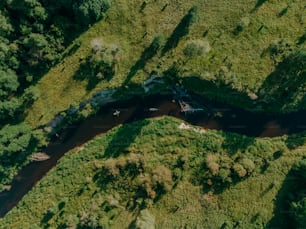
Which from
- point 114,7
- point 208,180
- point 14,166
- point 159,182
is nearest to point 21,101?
point 14,166

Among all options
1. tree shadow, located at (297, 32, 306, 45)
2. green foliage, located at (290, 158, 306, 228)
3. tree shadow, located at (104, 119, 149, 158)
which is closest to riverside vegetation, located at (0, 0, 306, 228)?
green foliage, located at (290, 158, 306, 228)

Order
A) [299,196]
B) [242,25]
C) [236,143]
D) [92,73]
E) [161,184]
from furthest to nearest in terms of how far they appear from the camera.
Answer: [236,143]
[92,73]
[161,184]
[242,25]
[299,196]

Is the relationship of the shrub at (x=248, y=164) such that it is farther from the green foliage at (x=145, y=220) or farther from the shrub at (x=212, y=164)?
the green foliage at (x=145, y=220)

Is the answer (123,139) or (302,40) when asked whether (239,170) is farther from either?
(302,40)

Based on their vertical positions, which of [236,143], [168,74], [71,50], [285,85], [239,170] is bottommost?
[239,170]

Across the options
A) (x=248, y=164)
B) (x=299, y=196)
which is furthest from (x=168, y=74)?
(x=299, y=196)

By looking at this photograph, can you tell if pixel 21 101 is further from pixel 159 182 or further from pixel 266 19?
pixel 266 19
